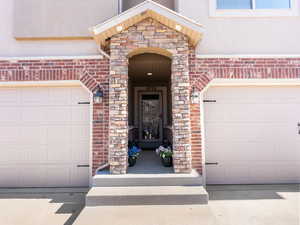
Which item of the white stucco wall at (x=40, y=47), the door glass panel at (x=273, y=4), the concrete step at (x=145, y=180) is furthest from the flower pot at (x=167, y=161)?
the door glass panel at (x=273, y=4)

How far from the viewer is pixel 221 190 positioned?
4301 mm

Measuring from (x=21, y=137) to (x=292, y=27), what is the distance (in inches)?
289

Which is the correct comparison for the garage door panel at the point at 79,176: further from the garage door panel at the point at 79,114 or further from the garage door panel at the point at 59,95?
the garage door panel at the point at 59,95

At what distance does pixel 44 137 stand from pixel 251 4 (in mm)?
6190

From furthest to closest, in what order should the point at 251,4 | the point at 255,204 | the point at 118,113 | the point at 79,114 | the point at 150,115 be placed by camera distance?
1. the point at 150,115
2. the point at 251,4
3. the point at 79,114
4. the point at 118,113
5. the point at 255,204

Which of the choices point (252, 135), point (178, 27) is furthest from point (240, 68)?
point (178, 27)

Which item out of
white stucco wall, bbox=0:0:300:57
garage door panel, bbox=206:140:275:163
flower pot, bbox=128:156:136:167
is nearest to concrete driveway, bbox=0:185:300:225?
garage door panel, bbox=206:140:275:163

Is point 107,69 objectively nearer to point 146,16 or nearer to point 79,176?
point 146,16

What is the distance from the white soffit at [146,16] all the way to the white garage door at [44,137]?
1598 mm

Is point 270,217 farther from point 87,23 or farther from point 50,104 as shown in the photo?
point 87,23

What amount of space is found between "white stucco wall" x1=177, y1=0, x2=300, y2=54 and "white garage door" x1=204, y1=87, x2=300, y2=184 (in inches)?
38.6

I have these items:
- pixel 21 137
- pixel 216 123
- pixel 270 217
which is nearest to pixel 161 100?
pixel 216 123

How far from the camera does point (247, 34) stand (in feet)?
15.6

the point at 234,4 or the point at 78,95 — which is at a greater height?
the point at 234,4
